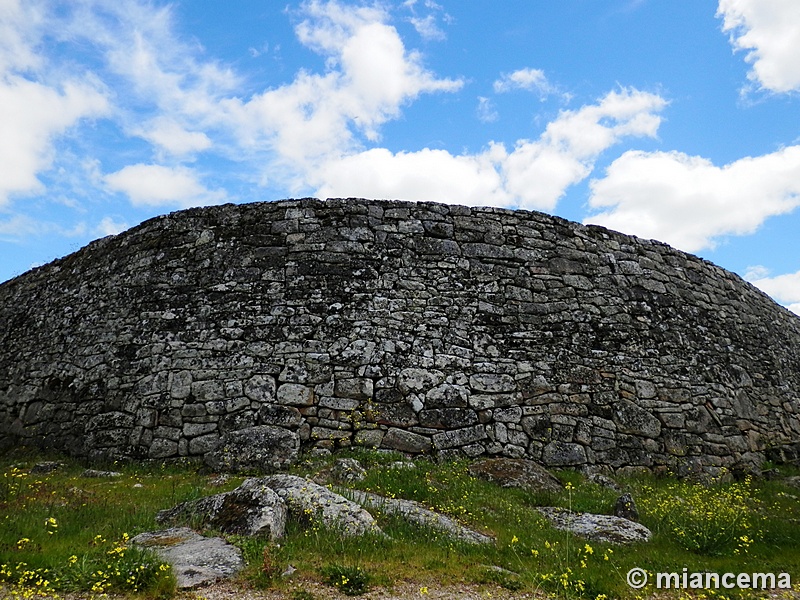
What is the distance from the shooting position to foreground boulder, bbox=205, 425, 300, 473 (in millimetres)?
7270

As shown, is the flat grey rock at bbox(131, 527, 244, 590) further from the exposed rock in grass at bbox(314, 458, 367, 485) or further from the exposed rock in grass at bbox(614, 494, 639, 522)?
the exposed rock in grass at bbox(614, 494, 639, 522)

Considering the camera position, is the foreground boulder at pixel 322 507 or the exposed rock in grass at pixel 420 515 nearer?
the foreground boulder at pixel 322 507

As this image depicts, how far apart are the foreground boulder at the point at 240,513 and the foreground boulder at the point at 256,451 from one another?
1.83 m

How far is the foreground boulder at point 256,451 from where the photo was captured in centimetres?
727

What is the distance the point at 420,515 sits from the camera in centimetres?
543

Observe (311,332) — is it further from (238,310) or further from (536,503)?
(536,503)

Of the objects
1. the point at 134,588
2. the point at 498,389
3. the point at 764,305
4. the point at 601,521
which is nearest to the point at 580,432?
the point at 498,389

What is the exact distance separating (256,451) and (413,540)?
3.27m

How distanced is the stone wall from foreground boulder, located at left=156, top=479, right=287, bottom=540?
7.98 ft

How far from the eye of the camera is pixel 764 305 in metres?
12.9

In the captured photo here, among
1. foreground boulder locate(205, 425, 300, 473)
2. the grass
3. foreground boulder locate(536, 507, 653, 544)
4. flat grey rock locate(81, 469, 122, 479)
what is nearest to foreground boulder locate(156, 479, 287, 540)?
the grass

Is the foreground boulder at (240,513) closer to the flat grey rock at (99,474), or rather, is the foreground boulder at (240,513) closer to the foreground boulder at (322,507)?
the foreground boulder at (322,507)

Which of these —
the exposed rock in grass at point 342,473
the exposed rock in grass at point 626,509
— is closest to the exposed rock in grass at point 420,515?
the exposed rock in grass at point 342,473

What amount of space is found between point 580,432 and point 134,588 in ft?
21.6
